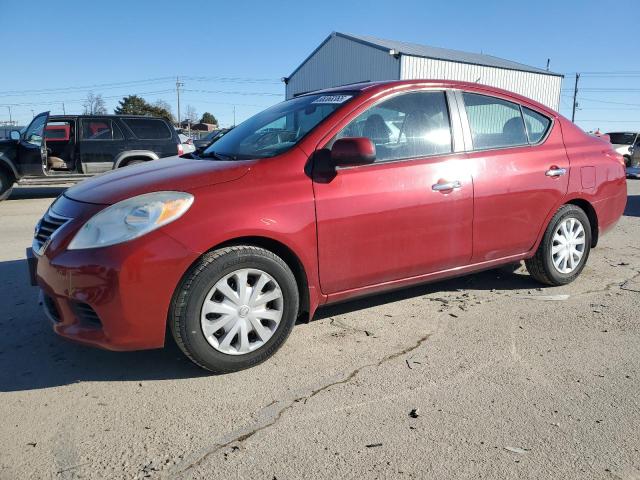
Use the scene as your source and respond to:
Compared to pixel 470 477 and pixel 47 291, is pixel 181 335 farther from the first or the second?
pixel 470 477

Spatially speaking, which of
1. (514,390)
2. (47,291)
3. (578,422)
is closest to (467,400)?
(514,390)

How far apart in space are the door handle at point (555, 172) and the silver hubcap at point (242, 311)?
2491mm

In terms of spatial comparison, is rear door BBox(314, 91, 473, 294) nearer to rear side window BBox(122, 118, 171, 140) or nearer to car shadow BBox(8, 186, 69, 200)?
rear side window BBox(122, 118, 171, 140)

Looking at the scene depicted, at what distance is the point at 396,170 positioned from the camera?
341 centimetres

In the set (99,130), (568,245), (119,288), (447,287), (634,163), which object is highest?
(99,130)

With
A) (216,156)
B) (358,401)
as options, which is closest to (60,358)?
(216,156)

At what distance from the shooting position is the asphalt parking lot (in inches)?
86.4

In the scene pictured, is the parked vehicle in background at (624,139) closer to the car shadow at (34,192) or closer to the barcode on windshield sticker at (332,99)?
the car shadow at (34,192)

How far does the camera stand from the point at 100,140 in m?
11.2

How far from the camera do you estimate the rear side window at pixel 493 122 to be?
12.7 ft

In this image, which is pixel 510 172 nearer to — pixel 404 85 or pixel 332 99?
pixel 404 85

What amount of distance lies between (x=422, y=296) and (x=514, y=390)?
1.56 meters

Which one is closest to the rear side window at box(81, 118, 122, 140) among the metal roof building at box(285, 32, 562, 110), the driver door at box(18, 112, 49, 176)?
the driver door at box(18, 112, 49, 176)

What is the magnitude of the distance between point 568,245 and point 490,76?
2968 centimetres
